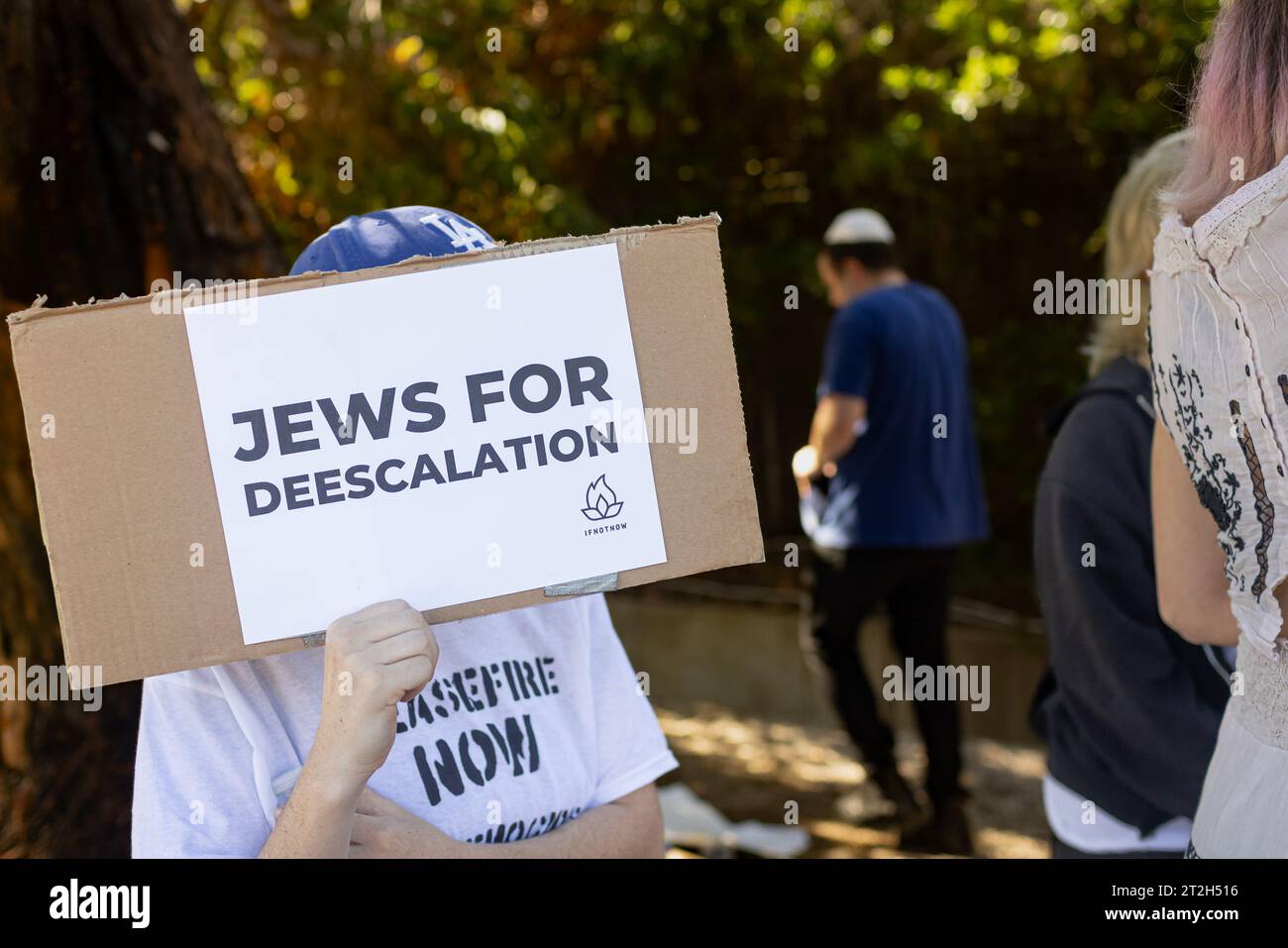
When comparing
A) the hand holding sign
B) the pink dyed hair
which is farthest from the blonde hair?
the hand holding sign

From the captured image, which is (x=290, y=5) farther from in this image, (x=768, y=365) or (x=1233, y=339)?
(x=1233, y=339)

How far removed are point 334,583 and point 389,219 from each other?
449 millimetres

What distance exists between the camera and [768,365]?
22.3 feet

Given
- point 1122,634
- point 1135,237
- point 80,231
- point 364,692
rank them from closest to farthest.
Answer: point 364,692 < point 1122,634 < point 1135,237 < point 80,231

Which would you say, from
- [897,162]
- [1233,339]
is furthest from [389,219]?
[897,162]

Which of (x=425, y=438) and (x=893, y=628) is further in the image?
(x=893, y=628)

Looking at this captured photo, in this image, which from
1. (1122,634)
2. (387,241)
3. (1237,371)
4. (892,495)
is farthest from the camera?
(892,495)

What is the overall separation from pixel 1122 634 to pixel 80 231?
207 centimetres

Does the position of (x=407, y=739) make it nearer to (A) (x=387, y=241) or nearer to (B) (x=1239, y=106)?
(A) (x=387, y=241)

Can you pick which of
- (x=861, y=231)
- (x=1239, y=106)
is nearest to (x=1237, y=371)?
(x=1239, y=106)

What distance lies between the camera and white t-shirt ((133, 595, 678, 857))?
52.2 inches

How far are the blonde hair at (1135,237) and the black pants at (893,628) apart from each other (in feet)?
7.98

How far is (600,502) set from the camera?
1411 millimetres

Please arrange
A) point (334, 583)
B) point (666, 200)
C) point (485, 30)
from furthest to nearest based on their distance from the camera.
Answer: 1. point (666, 200)
2. point (485, 30)
3. point (334, 583)
